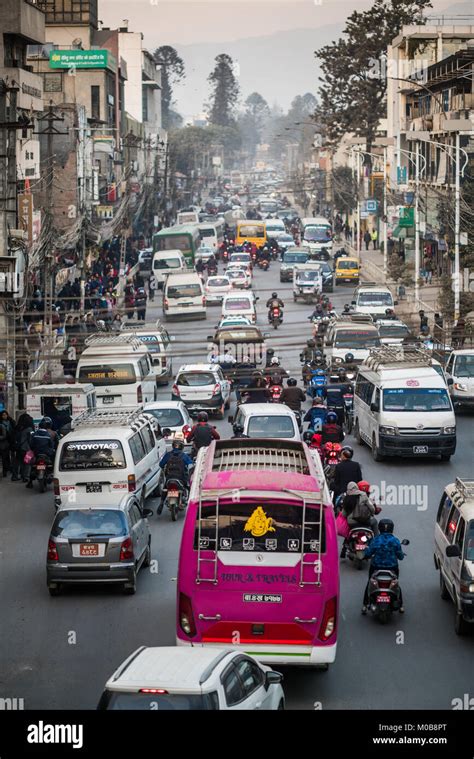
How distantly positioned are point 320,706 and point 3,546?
9.78 metres

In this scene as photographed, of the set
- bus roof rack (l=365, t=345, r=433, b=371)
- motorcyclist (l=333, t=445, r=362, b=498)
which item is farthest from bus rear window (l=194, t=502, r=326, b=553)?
bus roof rack (l=365, t=345, r=433, b=371)

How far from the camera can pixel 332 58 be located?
9825cm

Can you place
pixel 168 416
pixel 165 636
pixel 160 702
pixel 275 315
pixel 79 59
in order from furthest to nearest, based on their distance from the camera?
pixel 79 59
pixel 275 315
pixel 168 416
pixel 165 636
pixel 160 702

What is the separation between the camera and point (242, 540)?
47.1 ft

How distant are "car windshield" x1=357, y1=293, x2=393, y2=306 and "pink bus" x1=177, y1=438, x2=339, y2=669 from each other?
135 feet

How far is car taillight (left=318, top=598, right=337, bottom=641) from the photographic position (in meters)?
14.2

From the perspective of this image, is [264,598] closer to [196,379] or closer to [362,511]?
[362,511]

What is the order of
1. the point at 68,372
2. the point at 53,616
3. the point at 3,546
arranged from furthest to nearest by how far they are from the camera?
the point at 68,372
the point at 3,546
the point at 53,616

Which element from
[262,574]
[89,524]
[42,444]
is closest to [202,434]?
[42,444]

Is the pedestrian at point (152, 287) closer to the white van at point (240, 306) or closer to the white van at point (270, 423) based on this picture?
the white van at point (240, 306)

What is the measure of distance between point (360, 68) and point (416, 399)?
7214 centimetres

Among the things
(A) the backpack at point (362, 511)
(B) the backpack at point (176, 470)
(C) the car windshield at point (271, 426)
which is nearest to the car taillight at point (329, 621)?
(A) the backpack at point (362, 511)

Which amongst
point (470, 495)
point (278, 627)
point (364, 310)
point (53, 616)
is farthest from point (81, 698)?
point (364, 310)
